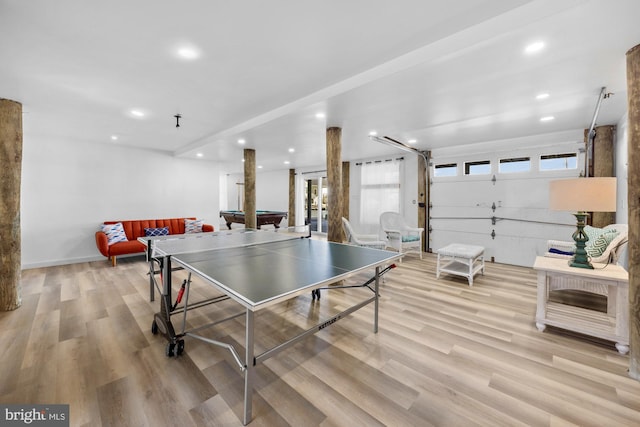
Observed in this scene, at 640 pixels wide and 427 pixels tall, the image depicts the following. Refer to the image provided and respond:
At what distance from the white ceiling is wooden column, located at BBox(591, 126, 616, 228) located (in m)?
0.47

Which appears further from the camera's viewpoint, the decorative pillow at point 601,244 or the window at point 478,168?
the window at point 478,168

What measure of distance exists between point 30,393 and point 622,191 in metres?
6.57

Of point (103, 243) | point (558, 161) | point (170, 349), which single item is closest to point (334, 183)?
point (170, 349)

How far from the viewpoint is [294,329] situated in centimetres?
255

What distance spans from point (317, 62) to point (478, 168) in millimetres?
4760

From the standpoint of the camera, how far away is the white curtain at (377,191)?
22.7 ft

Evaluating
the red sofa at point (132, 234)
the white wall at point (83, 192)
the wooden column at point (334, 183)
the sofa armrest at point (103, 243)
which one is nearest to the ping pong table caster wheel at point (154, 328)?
the wooden column at point (334, 183)

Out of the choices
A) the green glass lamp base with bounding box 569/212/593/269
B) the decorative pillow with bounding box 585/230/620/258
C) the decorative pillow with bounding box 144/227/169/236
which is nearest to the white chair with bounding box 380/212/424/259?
the decorative pillow with bounding box 585/230/620/258

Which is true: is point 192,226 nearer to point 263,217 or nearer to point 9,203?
point 263,217

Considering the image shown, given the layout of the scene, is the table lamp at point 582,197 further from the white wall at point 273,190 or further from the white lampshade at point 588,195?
the white wall at point 273,190

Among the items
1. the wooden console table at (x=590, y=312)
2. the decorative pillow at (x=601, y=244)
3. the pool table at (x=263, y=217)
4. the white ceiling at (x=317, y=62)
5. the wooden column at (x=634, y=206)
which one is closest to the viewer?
the white ceiling at (x=317, y=62)

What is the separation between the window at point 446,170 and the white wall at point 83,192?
20.7 ft

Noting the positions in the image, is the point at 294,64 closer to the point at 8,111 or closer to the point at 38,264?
the point at 8,111

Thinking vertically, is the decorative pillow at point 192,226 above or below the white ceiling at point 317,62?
below
